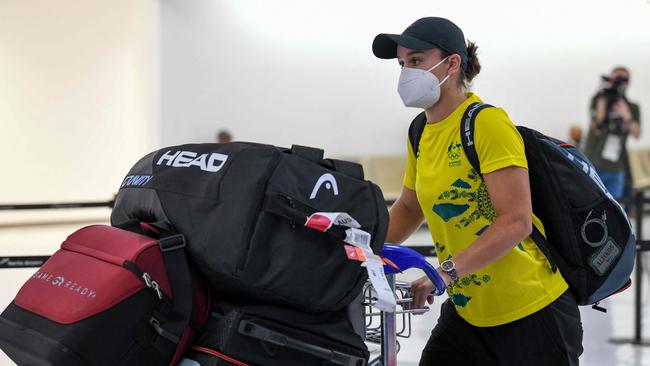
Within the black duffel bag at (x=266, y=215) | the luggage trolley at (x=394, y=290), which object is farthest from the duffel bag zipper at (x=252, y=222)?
the luggage trolley at (x=394, y=290)

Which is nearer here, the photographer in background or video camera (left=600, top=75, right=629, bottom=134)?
the photographer in background

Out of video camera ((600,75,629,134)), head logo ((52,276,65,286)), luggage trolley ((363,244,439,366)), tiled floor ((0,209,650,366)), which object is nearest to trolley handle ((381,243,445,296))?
luggage trolley ((363,244,439,366))

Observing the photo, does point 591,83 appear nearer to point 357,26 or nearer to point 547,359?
point 357,26

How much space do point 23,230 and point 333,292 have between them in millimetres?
11554

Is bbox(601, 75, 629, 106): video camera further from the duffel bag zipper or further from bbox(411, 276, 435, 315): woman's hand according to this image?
the duffel bag zipper

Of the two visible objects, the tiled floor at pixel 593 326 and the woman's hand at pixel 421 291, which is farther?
the tiled floor at pixel 593 326

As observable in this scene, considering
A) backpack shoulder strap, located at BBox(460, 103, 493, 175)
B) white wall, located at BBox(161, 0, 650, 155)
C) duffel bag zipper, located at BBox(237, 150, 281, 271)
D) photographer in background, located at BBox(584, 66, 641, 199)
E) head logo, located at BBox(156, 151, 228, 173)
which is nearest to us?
duffel bag zipper, located at BBox(237, 150, 281, 271)

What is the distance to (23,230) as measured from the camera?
1227 cm

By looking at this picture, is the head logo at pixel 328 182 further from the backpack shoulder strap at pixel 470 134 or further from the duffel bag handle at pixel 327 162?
the backpack shoulder strap at pixel 470 134

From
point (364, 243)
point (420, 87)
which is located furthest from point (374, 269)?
point (420, 87)

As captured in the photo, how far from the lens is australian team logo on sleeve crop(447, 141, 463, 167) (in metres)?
2.17

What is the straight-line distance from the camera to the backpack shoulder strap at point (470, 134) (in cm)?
212

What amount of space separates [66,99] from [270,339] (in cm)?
1228

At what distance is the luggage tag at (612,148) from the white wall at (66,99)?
271 inches
